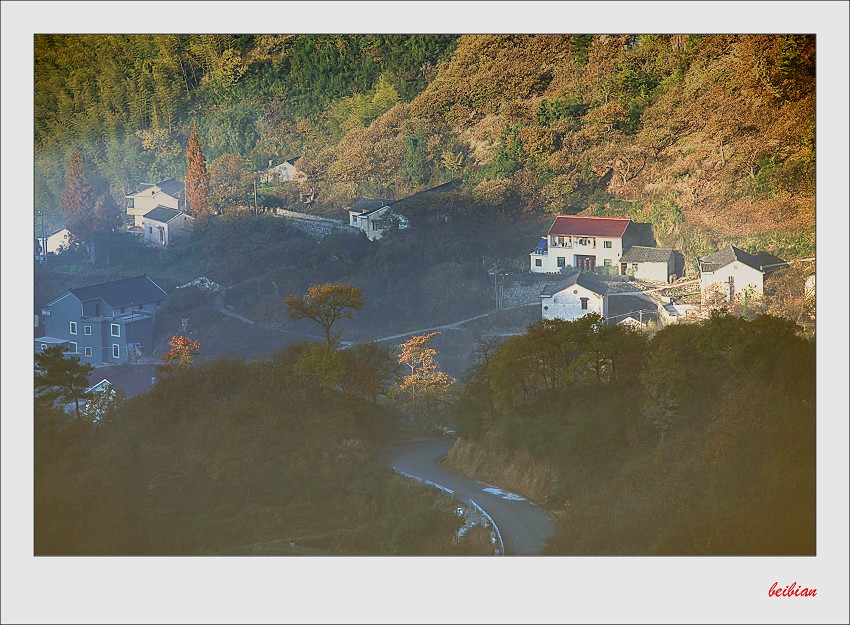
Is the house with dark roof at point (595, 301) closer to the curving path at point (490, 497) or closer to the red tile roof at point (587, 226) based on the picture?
the red tile roof at point (587, 226)

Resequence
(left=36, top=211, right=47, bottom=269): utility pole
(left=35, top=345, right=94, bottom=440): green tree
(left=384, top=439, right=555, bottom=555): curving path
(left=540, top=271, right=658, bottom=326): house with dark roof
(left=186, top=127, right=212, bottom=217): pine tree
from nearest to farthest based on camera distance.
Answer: (left=384, top=439, right=555, bottom=555): curving path, (left=35, top=345, right=94, bottom=440): green tree, (left=36, top=211, right=47, bottom=269): utility pole, (left=540, top=271, right=658, bottom=326): house with dark roof, (left=186, top=127, right=212, bottom=217): pine tree

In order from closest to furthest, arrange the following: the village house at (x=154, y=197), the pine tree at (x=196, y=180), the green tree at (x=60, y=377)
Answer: the green tree at (x=60, y=377) < the pine tree at (x=196, y=180) < the village house at (x=154, y=197)

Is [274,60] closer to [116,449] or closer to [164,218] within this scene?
[164,218]

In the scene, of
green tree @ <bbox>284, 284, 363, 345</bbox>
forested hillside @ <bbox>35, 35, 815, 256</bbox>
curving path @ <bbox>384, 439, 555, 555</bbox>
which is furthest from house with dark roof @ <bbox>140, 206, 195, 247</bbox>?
curving path @ <bbox>384, 439, 555, 555</bbox>

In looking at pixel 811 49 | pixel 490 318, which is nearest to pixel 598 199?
pixel 490 318

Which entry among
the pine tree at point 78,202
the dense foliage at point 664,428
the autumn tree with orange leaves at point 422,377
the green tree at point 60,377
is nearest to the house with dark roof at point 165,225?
the pine tree at point 78,202

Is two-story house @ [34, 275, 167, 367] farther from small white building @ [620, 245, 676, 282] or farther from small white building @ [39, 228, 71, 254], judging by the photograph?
small white building @ [620, 245, 676, 282]

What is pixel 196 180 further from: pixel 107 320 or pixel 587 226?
pixel 587 226
